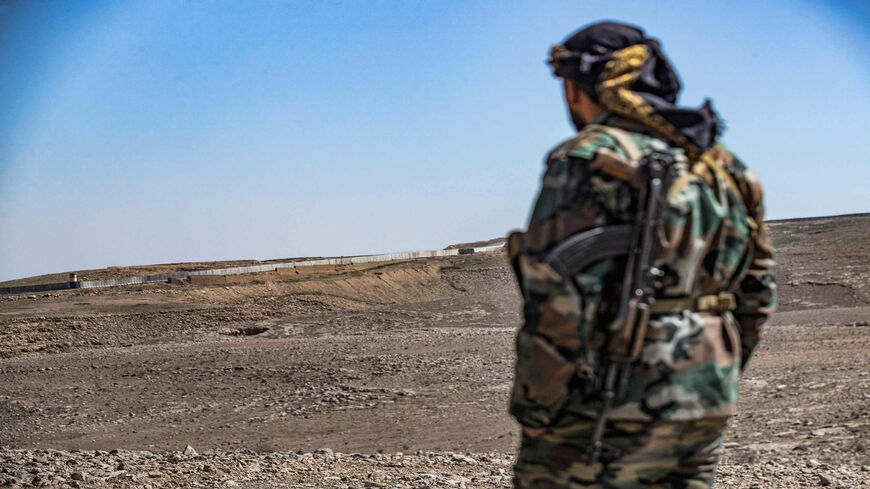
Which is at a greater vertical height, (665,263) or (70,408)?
(665,263)

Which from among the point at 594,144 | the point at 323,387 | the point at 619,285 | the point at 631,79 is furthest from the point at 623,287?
the point at 323,387

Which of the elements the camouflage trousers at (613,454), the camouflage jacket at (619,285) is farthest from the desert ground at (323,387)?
the camouflage jacket at (619,285)

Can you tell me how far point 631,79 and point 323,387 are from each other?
10281 millimetres

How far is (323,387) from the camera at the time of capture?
1238 centimetres

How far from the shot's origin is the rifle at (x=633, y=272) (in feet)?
7.85

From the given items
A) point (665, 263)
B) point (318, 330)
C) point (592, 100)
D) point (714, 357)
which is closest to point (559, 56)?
point (592, 100)

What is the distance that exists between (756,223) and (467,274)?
2713 cm

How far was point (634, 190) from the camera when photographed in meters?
2.44

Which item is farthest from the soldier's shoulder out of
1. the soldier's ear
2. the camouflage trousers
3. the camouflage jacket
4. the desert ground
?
the desert ground

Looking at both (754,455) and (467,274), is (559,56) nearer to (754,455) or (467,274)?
(754,455)

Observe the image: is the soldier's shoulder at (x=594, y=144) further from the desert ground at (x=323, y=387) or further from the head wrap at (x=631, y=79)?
the desert ground at (x=323, y=387)

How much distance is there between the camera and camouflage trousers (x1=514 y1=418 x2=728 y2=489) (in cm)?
246

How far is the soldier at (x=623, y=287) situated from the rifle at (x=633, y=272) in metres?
0.01

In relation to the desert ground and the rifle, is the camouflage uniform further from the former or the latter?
the desert ground
